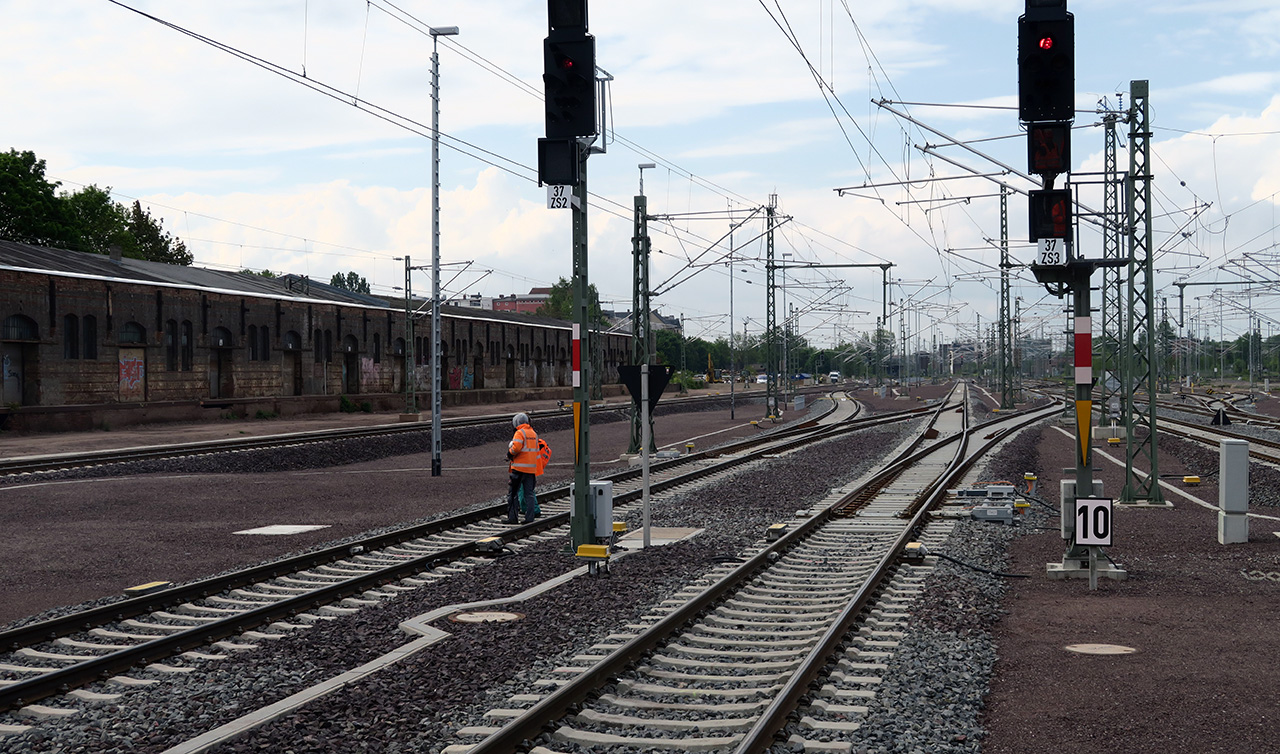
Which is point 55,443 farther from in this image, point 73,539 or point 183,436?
point 73,539

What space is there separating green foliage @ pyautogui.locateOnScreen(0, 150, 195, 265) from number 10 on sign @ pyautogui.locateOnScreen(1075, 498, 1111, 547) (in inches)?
2767

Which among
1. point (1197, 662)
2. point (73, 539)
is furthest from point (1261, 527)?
point (73, 539)

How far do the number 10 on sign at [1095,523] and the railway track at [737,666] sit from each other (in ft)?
6.20

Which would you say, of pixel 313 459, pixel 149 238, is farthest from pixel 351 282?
pixel 313 459

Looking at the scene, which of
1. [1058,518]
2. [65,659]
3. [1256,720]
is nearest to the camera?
[1256,720]

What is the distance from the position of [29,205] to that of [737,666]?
74.7 meters

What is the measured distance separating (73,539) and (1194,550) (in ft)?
52.5

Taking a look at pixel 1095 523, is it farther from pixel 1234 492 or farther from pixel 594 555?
pixel 594 555

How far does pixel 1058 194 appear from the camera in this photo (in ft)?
40.0

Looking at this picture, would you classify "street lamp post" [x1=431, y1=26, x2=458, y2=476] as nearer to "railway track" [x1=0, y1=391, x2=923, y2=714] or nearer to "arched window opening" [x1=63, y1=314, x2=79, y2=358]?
"railway track" [x1=0, y1=391, x2=923, y2=714]

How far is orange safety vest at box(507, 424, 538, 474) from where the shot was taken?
55.9ft

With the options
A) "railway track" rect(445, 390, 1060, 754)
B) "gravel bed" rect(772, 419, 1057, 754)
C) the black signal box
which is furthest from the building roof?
the black signal box

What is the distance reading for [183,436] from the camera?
131ft

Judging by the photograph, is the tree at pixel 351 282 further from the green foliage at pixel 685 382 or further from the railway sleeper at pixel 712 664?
the railway sleeper at pixel 712 664
